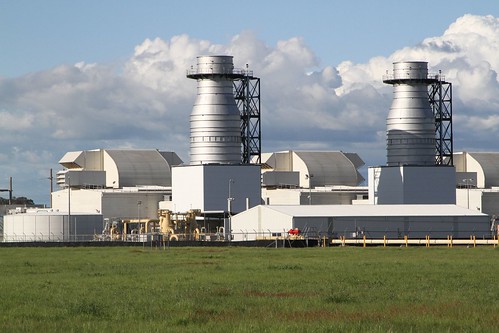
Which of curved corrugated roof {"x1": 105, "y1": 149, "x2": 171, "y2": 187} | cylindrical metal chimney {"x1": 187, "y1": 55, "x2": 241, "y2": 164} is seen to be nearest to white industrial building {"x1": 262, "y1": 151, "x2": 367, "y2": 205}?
curved corrugated roof {"x1": 105, "y1": 149, "x2": 171, "y2": 187}

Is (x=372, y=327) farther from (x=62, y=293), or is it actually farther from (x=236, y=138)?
(x=236, y=138)

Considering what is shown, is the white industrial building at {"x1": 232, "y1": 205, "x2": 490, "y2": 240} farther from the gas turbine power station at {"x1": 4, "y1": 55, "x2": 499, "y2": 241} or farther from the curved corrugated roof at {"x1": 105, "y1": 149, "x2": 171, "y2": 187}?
the curved corrugated roof at {"x1": 105, "y1": 149, "x2": 171, "y2": 187}

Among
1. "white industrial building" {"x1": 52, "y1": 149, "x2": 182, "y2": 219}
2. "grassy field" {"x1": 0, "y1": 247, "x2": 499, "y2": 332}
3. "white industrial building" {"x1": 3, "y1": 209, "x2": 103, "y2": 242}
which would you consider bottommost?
"grassy field" {"x1": 0, "y1": 247, "x2": 499, "y2": 332}

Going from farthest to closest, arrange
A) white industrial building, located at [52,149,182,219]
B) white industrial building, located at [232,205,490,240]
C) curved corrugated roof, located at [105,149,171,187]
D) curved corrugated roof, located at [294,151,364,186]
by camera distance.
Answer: curved corrugated roof, located at [294,151,364,186] → curved corrugated roof, located at [105,149,171,187] → white industrial building, located at [52,149,182,219] → white industrial building, located at [232,205,490,240]

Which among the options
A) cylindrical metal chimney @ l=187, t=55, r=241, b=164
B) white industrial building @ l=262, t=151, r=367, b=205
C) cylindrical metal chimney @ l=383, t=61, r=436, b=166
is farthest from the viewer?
white industrial building @ l=262, t=151, r=367, b=205

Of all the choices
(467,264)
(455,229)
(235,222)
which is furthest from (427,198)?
(467,264)

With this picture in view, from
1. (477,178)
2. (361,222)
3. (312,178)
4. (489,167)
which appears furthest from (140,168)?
(361,222)

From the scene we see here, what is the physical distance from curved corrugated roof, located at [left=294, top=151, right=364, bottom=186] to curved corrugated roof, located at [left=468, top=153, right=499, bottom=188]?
15.3m

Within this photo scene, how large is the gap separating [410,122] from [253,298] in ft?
312

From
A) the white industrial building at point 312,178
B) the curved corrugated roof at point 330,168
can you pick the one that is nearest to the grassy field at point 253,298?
the white industrial building at point 312,178

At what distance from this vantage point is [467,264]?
2223 inches

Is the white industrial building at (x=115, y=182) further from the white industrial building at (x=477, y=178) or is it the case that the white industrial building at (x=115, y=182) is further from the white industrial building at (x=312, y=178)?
the white industrial building at (x=477, y=178)

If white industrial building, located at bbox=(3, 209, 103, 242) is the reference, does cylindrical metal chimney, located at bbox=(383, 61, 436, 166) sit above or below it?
above

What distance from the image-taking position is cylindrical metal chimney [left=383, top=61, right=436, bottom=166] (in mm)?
128375
